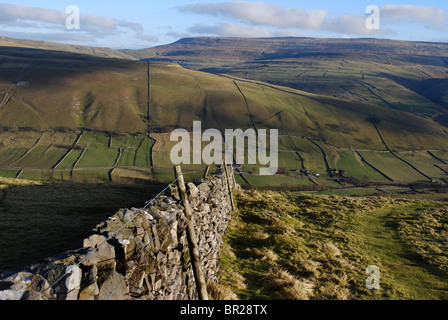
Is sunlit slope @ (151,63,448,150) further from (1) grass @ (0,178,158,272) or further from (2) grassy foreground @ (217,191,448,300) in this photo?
(1) grass @ (0,178,158,272)

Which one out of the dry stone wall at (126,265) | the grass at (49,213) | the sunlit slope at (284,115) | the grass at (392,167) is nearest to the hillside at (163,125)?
the grass at (392,167)

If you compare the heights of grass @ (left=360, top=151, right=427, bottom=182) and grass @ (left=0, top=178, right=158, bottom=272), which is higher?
grass @ (left=0, top=178, right=158, bottom=272)

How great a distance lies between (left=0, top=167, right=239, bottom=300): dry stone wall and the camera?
5555 mm

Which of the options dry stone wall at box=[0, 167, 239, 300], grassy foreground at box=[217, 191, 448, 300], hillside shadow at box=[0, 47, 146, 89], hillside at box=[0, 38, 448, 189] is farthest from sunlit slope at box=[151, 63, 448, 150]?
dry stone wall at box=[0, 167, 239, 300]

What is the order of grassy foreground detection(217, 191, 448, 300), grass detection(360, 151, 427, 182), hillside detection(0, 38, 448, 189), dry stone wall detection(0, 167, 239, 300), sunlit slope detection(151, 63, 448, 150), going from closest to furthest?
dry stone wall detection(0, 167, 239, 300) → grassy foreground detection(217, 191, 448, 300) → hillside detection(0, 38, 448, 189) → grass detection(360, 151, 427, 182) → sunlit slope detection(151, 63, 448, 150)

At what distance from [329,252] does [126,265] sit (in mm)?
13180

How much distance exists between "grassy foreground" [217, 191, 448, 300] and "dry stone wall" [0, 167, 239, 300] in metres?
2.24

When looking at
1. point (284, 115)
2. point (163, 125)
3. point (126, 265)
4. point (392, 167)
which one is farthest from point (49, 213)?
point (284, 115)

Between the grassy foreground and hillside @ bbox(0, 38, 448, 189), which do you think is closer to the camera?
the grassy foreground

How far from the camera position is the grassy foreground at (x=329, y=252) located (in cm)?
1317

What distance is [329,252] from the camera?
1764cm

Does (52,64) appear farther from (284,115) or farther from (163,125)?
(284,115)

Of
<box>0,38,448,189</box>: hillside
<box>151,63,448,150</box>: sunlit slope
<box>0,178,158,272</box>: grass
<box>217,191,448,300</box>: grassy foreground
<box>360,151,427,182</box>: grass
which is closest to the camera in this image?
<box>0,178,158,272</box>: grass

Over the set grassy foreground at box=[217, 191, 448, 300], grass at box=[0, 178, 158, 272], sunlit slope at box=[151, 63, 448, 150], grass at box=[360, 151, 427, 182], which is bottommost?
grass at box=[360, 151, 427, 182]
